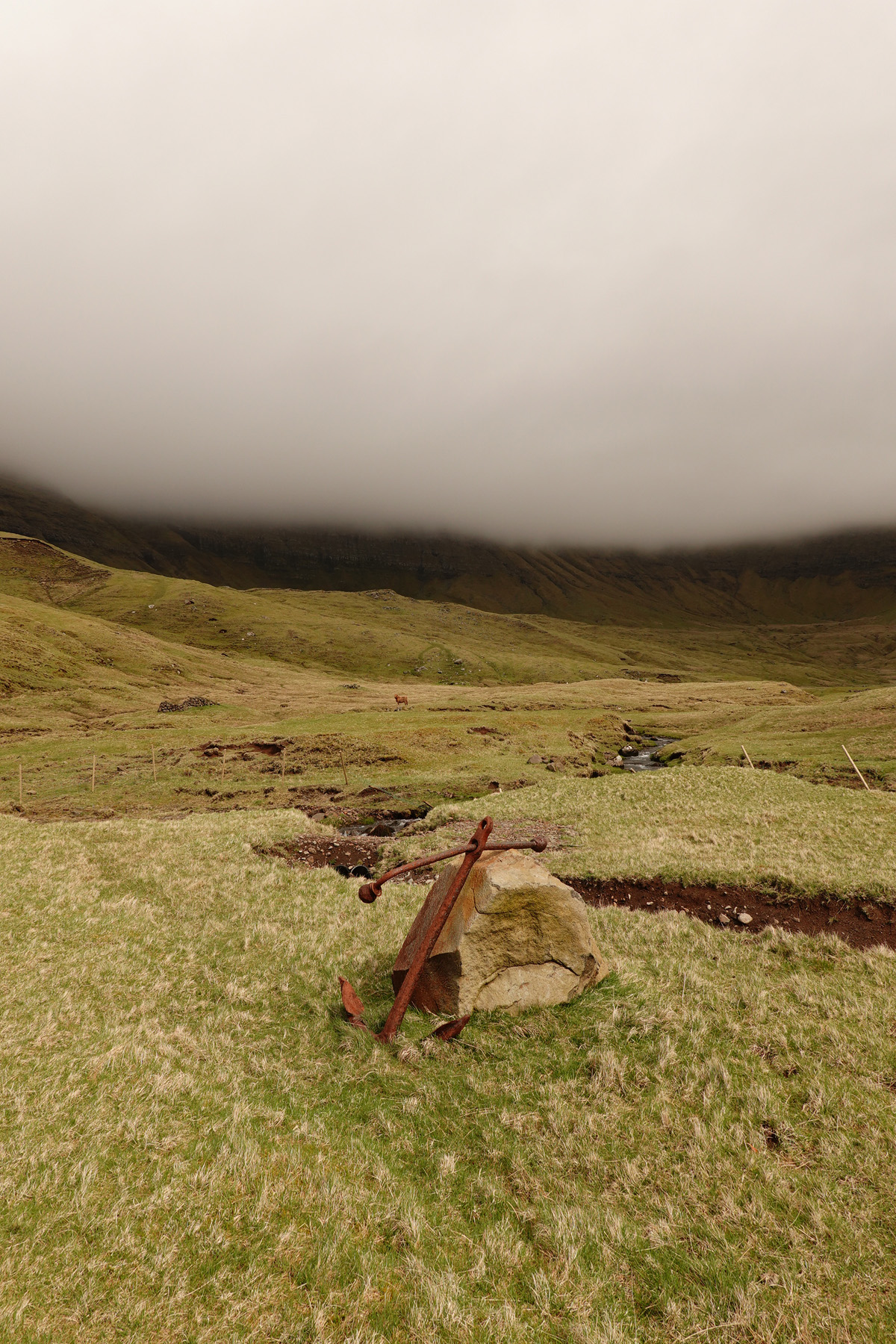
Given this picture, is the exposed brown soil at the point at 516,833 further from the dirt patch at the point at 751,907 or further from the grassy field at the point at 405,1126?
the grassy field at the point at 405,1126

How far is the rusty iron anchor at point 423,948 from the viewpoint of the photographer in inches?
433

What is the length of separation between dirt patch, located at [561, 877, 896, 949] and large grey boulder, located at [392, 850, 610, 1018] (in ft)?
26.7

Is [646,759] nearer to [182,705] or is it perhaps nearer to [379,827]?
[379,827]

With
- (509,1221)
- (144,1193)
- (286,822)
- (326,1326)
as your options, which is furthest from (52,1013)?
(286,822)

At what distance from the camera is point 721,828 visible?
28.6 m

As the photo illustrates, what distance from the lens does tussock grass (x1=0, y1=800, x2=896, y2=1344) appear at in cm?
585

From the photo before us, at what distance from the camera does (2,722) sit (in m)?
80.8

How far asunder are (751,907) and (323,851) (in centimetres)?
1882

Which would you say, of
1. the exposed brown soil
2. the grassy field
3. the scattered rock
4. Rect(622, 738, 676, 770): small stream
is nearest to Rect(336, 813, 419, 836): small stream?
the exposed brown soil

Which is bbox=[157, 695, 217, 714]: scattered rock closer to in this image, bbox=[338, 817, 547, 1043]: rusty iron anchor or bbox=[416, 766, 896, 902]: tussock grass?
bbox=[416, 766, 896, 902]: tussock grass

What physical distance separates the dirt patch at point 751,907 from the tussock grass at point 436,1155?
13.2 feet

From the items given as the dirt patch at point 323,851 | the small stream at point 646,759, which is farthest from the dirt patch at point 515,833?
the small stream at point 646,759

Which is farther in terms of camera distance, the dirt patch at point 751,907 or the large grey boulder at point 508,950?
the dirt patch at point 751,907

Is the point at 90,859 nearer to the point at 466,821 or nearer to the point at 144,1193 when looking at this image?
the point at 144,1193
